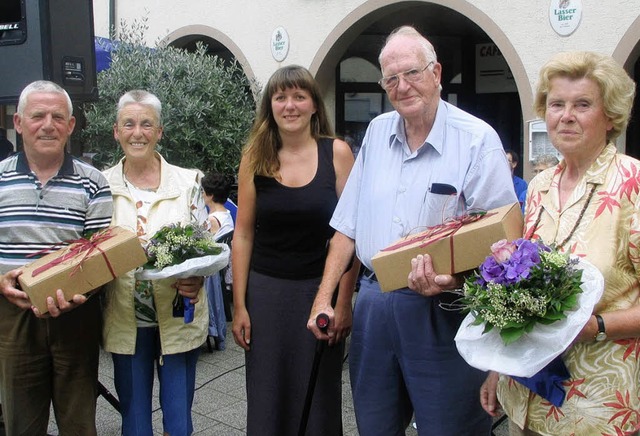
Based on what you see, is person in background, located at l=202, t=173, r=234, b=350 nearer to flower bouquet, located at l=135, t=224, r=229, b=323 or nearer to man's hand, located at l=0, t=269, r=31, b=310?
flower bouquet, located at l=135, t=224, r=229, b=323

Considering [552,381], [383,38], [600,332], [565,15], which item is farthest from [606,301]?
[383,38]

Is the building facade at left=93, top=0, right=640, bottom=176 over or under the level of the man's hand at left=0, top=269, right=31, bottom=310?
over

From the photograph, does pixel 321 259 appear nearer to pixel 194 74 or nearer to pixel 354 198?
pixel 354 198

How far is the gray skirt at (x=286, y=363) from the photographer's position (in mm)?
3258

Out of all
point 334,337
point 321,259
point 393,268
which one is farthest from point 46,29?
point 393,268

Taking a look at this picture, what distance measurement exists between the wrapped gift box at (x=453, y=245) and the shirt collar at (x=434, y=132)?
334 millimetres

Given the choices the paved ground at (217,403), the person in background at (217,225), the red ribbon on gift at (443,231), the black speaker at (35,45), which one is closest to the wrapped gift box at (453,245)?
the red ribbon on gift at (443,231)

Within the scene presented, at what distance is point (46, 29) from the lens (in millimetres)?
4090

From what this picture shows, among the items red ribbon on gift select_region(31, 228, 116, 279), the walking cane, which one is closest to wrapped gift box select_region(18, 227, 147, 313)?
red ribbon on gift select_region(31, 228, 116, 279)

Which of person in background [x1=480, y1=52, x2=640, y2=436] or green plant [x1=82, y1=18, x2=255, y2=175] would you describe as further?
green plant [x1=82, y1=18, x2=255, y2=175]

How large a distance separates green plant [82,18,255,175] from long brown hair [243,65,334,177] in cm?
372

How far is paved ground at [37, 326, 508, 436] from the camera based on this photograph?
475 cm

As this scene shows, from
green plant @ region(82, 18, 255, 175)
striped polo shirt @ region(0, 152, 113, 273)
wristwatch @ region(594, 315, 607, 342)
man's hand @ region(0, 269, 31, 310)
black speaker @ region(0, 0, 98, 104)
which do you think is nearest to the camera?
wristwatch @ region(594, 315, 607, 342)

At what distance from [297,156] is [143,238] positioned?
84cm
